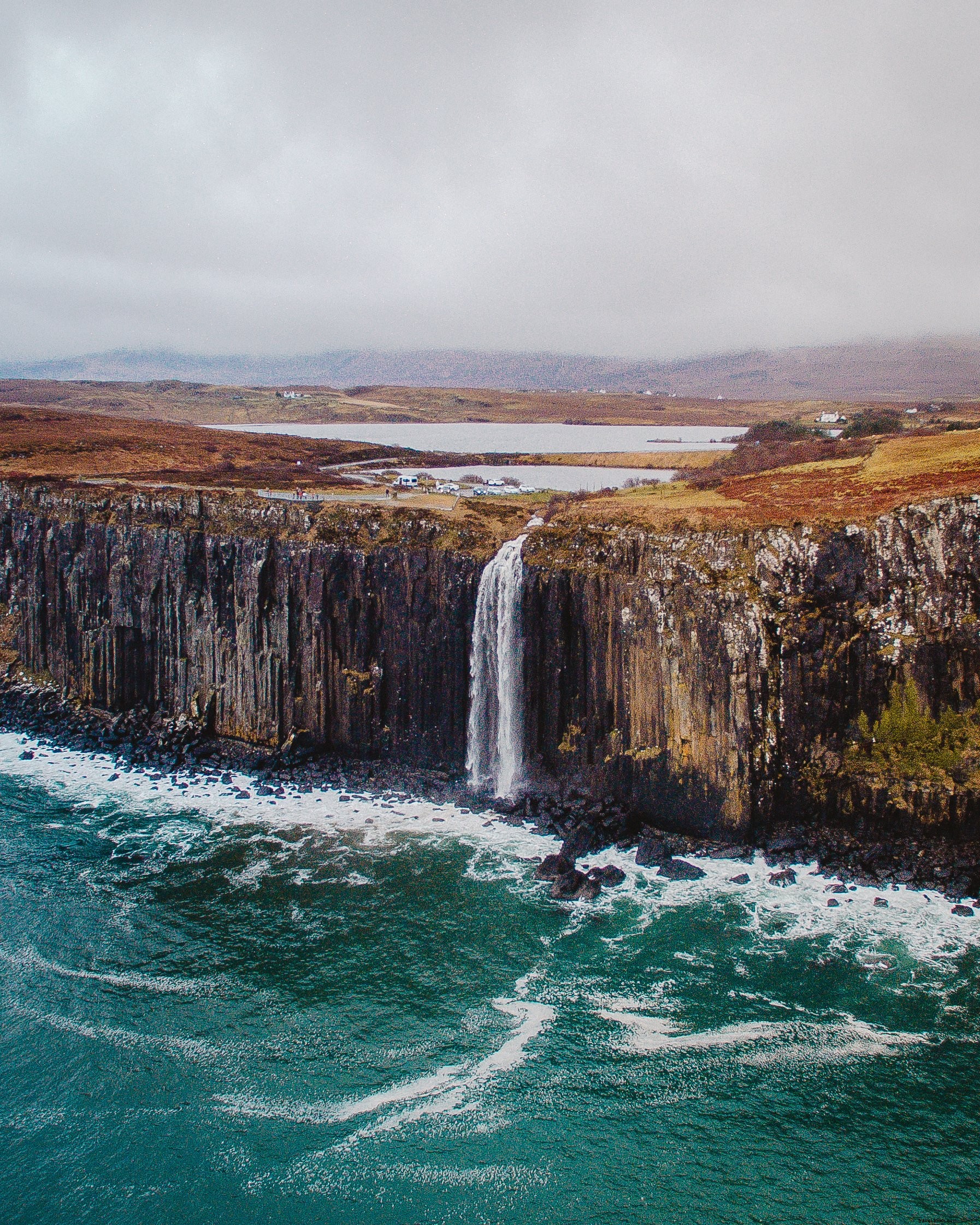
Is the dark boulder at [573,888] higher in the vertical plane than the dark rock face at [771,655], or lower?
lower

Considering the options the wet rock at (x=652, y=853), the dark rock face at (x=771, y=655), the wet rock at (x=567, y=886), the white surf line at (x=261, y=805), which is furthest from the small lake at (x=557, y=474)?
the wet rock at (x=567, y=886)

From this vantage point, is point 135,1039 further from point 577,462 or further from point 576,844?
point 577,462

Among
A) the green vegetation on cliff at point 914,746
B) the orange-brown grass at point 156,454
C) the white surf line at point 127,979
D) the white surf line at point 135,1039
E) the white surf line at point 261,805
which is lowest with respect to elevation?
the white surf line at point 135,1039

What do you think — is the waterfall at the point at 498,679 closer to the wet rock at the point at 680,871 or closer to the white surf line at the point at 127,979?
the wet rock at the point at 680,871

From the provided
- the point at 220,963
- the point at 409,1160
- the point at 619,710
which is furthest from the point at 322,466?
the point at 409,1160

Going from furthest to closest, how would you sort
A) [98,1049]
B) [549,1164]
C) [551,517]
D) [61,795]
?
[551,517]
[61,795]
[98,1049]
[549,1164]

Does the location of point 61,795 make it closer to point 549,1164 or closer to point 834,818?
point 549,1164
